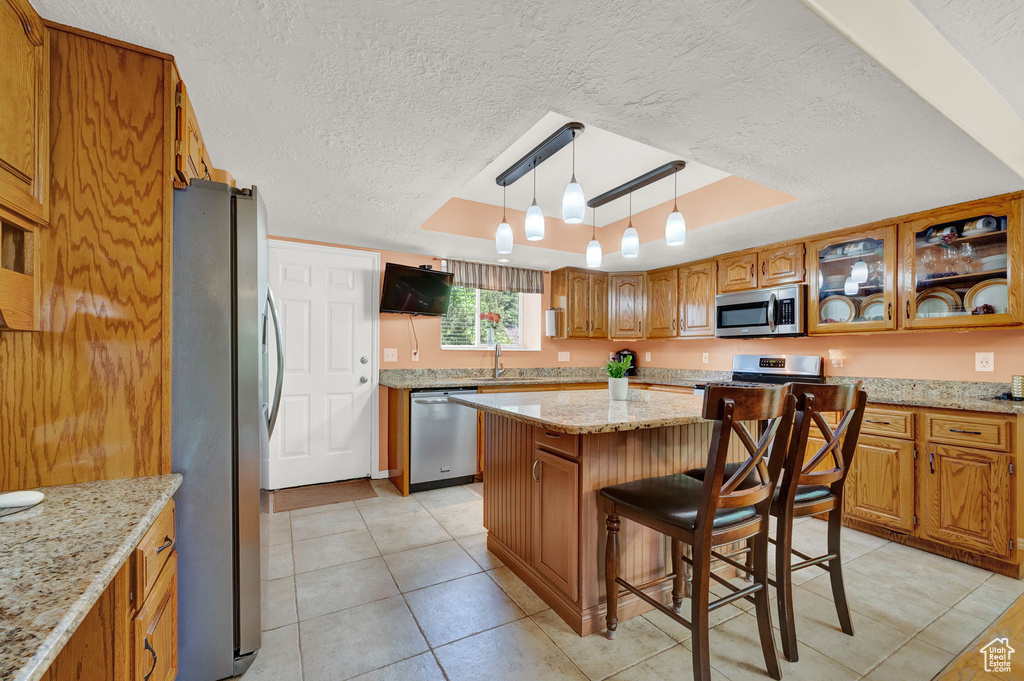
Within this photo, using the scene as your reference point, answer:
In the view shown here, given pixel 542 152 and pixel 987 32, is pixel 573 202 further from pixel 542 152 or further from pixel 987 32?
pixel 987 32

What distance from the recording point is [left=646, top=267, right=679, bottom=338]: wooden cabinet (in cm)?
461

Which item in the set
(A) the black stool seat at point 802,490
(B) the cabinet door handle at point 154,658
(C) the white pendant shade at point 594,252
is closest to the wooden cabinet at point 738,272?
(C) the white pendant shade at point 594,252

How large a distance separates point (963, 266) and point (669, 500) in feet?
8.64

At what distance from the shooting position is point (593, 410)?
2008mm

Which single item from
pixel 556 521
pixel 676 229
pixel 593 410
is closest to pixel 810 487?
pixel 593 410

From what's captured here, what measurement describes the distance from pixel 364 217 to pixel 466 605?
2.52 m

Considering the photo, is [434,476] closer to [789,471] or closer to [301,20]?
[789,471]

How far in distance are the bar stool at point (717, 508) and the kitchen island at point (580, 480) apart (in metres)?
0.10

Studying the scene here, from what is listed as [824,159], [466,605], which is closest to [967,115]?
[824,159]

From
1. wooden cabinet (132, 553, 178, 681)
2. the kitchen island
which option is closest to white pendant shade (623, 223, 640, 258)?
the kitchen island

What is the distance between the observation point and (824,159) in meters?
2.13

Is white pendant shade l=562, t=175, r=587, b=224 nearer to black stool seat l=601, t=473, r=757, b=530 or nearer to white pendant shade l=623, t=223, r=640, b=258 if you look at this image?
white pendant shade l=623, t=223, r=640, b=258

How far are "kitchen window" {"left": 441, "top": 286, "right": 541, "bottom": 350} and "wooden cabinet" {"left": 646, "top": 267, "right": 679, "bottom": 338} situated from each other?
4.09 ft

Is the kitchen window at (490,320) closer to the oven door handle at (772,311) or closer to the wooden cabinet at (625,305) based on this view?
the wooden cabinet at (625,305)
